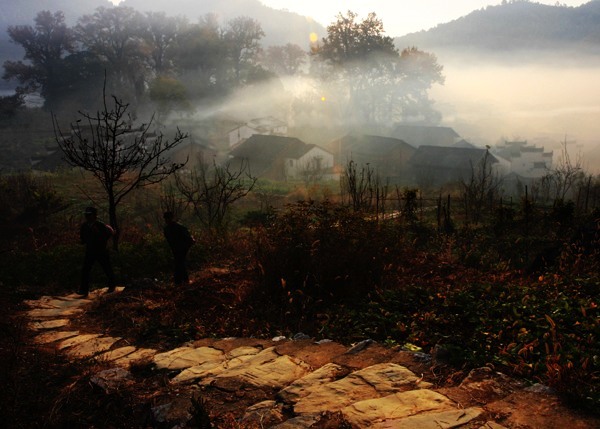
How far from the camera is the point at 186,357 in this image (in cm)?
502

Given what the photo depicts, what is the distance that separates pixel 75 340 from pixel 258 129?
53.6 m

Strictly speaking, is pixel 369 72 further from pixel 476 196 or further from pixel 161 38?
pixel 476 196

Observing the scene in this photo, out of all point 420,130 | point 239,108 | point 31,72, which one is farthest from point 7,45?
point 420,130

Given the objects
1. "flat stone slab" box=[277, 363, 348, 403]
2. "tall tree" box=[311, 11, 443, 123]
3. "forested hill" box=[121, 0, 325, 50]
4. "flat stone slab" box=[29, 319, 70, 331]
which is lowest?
"flat stone slab" box=[29, 319, 70, 331]

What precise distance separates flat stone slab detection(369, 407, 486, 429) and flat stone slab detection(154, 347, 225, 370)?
227 centimetres

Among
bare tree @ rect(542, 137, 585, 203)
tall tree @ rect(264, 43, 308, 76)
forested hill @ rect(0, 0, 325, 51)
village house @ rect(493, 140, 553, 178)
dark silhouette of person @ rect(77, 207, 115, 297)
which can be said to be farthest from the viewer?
forested hill @ rect(0, 0, 325, 51)

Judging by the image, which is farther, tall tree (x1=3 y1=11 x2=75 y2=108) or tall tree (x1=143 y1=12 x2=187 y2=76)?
tall tree (x1=143 y1=12 x2=187 y2=76)

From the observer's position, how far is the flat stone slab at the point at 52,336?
5.84 meters

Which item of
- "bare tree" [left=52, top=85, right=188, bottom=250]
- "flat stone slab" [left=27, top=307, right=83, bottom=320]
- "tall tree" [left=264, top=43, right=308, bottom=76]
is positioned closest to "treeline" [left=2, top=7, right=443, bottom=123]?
"tall tree" [left=264, top=43, right=308, bottom=76]

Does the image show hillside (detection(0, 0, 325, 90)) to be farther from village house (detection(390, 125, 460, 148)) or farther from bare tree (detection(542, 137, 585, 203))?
bare tree (detection(542, 137, 585, 203))

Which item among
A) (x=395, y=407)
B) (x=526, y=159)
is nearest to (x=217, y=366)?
(x=395, y=407)

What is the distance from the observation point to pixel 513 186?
43.8 m

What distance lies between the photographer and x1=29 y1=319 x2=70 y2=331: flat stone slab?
634 centimetres

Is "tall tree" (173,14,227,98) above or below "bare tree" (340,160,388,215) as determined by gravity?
above
